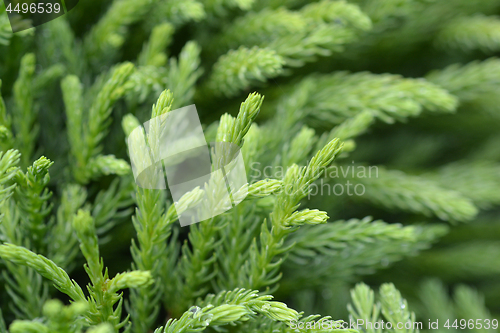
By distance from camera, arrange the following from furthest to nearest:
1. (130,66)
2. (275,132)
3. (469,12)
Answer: (469,12) → (275,132) → (130,66)

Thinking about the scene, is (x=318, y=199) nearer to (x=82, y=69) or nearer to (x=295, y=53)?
(x=295, y=53)

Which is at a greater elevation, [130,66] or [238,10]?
[238,10]

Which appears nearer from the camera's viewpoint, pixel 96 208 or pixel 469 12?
pixel 96 208

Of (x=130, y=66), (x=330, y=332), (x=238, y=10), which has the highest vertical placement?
(x=238, y=10)

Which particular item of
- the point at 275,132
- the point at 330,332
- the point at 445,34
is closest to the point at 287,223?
the point at 330,332

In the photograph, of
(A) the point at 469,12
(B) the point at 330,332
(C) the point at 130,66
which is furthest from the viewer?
(A) the point at 469,12

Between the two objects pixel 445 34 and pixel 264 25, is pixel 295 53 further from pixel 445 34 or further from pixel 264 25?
pixel 445 34
